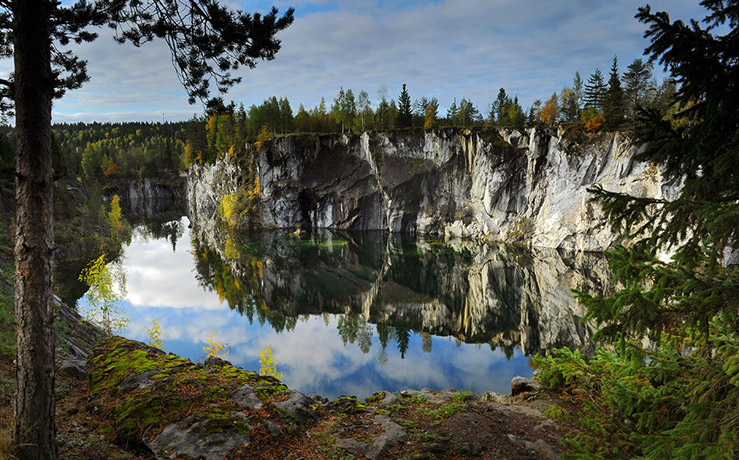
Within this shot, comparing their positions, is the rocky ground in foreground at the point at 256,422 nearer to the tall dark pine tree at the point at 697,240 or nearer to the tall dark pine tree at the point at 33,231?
the tall dark pine tree at the point at 33,231

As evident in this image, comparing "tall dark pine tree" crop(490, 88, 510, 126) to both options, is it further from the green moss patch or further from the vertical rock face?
the green moss patch

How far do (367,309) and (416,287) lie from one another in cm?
759

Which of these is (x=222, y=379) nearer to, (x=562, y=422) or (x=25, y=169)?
(x=25, y=169)

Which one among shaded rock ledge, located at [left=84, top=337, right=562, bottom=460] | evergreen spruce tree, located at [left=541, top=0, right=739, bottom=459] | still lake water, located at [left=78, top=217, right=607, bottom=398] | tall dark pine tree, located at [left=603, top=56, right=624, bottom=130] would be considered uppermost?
tall dark pine tree, located at [left=603, top=56, right=624, bottom=130]

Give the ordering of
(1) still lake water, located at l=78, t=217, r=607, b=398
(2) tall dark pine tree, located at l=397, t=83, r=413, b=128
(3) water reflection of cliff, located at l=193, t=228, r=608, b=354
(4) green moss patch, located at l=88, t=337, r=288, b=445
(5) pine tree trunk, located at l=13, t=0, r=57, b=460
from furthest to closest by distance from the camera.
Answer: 1. (2) tall dark pine tree, located at l=397, t=83, r=413, b=128
2. (3) water reflection of cliff, located at l=193, t=228, r=608, b=354
3. (1) still lake water, located at l=78, t=217, r=607, b=398
4. (4) green moss patch, located at l=88, t=337, r=288, b=445
5. (5) pine tree trunk, located at l=13, t=0, r=57, b=460

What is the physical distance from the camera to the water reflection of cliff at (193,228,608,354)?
25297 millimetres

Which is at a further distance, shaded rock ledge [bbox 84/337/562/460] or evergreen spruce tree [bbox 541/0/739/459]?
shaded rock ledge [bbox 84/337/562/460]

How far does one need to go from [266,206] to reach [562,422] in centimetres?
7144

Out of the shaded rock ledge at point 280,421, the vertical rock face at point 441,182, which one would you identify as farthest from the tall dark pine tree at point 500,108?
the shaded rock ledge at point 280,421

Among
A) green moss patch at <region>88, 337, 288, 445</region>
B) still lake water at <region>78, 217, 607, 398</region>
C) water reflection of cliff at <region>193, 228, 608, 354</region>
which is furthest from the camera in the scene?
water reflection of cliff at <region>193, 228, 608, 354</region>

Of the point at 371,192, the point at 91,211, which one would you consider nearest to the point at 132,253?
the point at 91,211

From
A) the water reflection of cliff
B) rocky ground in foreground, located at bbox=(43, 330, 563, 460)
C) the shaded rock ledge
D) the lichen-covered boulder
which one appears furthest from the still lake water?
the lichen-covered boulder

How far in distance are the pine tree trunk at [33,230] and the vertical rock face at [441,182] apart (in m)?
50.7

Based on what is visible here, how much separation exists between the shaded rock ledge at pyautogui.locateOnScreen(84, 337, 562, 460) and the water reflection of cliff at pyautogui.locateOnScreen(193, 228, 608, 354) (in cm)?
1367
